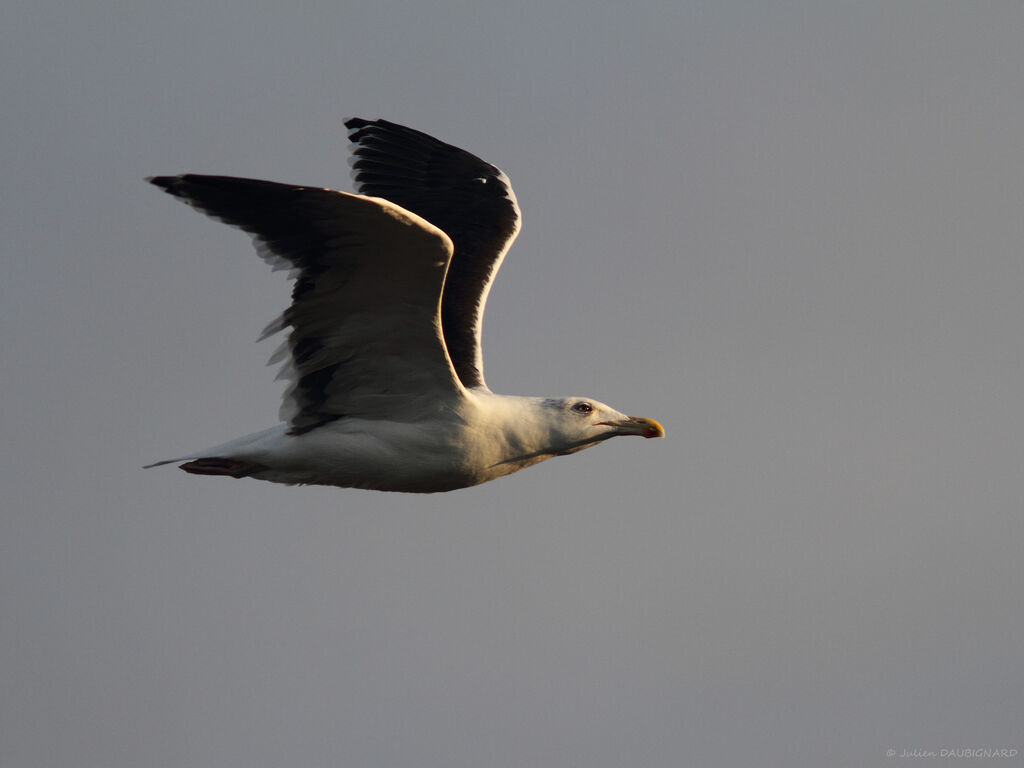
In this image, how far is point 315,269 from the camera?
11086 mm

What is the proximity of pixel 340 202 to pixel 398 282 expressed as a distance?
44.3 inches

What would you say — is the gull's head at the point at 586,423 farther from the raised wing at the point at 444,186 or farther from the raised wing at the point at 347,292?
the raised wing at the point at 444,186

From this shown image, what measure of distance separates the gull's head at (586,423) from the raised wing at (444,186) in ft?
5.55

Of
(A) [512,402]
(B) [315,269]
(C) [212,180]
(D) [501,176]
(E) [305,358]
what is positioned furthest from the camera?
(D) [501,176]

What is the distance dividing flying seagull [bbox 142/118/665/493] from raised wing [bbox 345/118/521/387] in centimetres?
1

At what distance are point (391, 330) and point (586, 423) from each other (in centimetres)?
246

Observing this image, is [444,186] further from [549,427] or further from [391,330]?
[391,330]

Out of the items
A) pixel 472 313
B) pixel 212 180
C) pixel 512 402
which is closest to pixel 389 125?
pixel 472 313

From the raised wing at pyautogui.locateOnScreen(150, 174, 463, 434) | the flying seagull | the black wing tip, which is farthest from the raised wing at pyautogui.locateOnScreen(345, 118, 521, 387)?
the black wing tip

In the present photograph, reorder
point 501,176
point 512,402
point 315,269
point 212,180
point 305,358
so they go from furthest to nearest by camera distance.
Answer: point 501,176 → point 512,402 → point 305,358 → point 315,269 → point 212,180

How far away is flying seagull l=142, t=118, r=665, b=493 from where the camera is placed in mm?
10617

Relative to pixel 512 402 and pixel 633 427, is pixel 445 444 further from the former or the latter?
pixel 633 427

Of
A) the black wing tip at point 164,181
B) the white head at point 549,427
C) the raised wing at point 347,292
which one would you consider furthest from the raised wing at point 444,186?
the black wing tip at point 164,181

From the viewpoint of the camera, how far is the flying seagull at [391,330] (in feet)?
34.8
